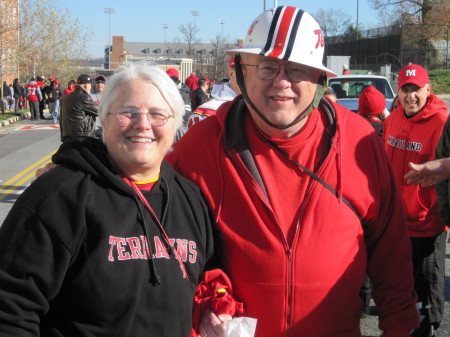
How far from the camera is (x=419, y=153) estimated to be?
→ 4.62 m

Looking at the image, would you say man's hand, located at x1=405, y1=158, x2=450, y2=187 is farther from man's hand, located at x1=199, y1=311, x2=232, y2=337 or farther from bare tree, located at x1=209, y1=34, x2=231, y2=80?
bare tree, located at x1=209, y1=34, x2=231, y2=80

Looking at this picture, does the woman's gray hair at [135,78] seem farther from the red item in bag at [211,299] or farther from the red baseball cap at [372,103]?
the red baseball cap at [372,103]

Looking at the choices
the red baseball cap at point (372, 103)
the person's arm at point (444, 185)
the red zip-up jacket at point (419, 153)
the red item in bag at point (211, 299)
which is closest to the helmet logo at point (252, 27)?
the red item in bag at point (211, 299)

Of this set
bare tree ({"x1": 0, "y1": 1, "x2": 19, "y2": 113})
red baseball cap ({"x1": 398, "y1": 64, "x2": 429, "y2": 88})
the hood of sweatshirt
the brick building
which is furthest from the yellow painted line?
bare tree ({"x1": 0, "y1": 1, "x2": 19, "y2": 113})

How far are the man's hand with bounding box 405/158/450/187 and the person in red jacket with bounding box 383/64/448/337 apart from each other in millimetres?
1082

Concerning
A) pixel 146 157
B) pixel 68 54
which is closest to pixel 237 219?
pixel 146 157

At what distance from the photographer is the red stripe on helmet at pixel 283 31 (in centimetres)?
246

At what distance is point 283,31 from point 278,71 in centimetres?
17

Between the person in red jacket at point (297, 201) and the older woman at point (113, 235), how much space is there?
0.21 meters

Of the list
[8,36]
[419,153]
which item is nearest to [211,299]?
[419,153]

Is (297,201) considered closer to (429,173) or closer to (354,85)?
(429,173)

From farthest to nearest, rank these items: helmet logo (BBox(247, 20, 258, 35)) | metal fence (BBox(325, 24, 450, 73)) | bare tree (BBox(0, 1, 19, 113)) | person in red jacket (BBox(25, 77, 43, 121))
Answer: metal fence (BBox(325, 24, 450, 73)) < person in red jacket (BBox(25, 77, 43, 121)) < bare tree (BBox(0, 1, 19, 113)) < helmet logo (BBox(247, 20, 258, 35))

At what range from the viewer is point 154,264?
83.0 inches

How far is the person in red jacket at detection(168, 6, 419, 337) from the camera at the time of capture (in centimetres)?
248
